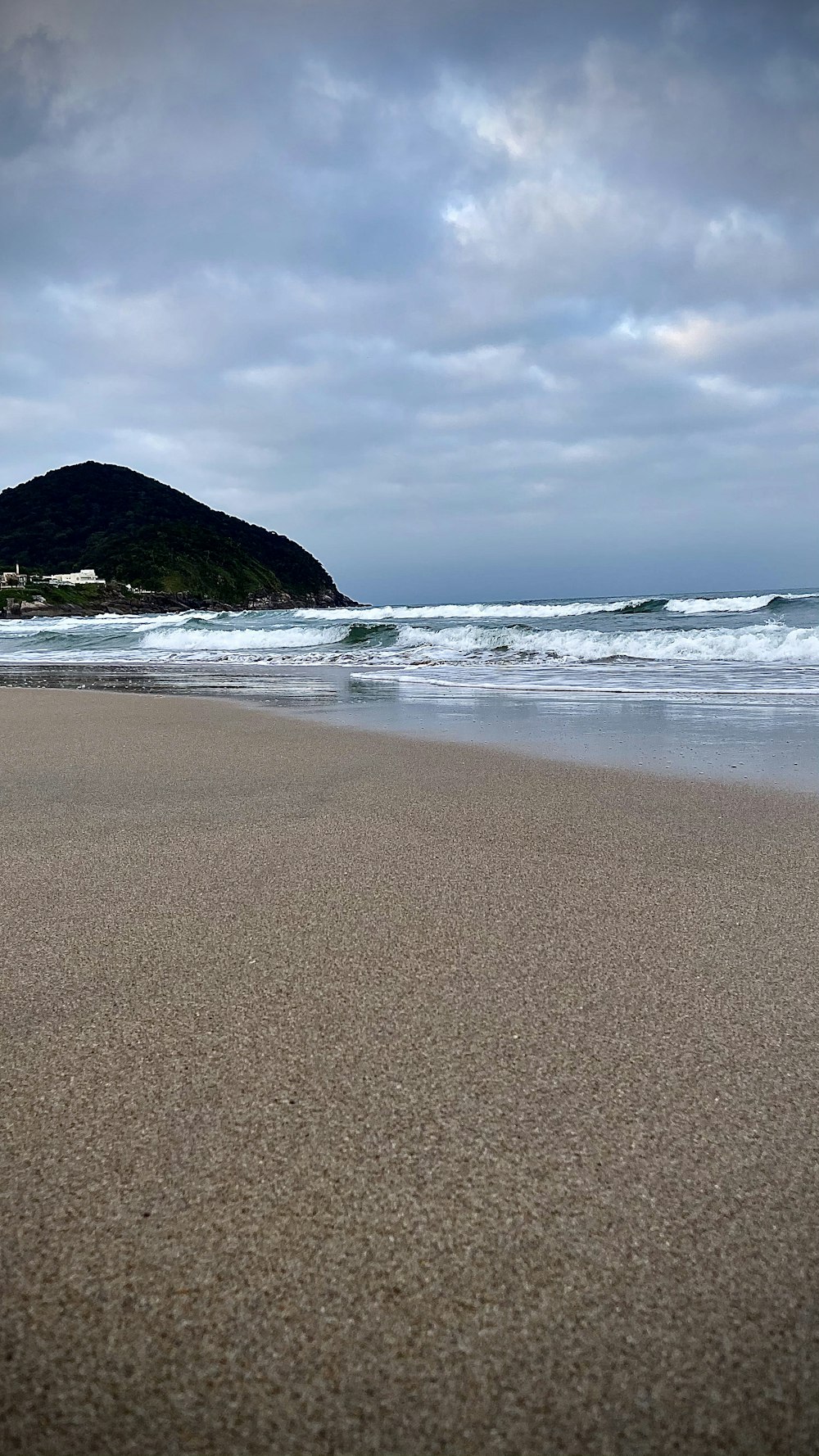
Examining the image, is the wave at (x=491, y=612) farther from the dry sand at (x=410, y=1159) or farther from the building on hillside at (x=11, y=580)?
the building on hillside at (x=11, y=580)

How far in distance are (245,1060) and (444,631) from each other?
A: 20.7 m

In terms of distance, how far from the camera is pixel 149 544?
344ft

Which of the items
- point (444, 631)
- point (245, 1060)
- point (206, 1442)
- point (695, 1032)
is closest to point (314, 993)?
point (245, 1060)

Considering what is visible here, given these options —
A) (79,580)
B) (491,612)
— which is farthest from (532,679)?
(79,580)

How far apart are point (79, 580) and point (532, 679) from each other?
8770 cm

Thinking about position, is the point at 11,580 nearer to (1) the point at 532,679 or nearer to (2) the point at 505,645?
(2) the point at 505,645

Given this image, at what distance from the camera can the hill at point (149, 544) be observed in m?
97.7

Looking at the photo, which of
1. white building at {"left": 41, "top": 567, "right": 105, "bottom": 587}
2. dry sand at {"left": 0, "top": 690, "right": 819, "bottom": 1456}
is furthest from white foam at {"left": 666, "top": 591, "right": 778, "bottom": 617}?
white building at {"left": 41, "top": 567, "right": 105, "bottom": 587}

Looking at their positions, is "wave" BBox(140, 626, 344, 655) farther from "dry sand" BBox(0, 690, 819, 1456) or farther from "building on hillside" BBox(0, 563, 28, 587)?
"building on hillside" BBox(0, 563, 28, 587)

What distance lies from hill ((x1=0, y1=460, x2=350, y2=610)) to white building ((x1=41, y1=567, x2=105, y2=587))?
200 cm

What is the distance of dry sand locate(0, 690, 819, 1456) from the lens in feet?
2.67

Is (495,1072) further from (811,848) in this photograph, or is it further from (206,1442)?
(811,848)

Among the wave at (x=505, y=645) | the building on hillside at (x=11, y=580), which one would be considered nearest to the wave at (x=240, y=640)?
the wave at (x=505, y=645)

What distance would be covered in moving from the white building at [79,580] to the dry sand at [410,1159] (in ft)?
276
